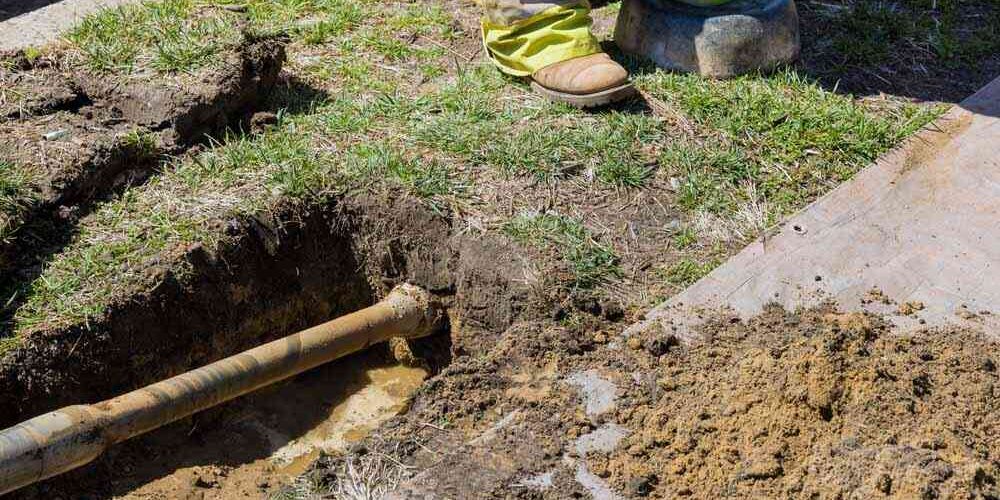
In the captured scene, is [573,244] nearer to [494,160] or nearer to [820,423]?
[494,160]

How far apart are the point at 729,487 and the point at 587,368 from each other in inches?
25.7

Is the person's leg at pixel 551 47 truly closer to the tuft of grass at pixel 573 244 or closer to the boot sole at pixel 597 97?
the boot sole at pixel 597 97

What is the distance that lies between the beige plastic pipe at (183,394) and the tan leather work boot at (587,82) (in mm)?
1084

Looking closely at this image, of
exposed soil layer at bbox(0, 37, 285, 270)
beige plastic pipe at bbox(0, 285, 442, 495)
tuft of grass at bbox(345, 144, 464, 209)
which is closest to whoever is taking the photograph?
beige plastic pipe at bbox(0, 285, 442, 495)

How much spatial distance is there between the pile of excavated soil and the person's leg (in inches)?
60.6

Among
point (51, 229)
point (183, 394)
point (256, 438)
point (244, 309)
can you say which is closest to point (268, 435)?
point (256, 438)

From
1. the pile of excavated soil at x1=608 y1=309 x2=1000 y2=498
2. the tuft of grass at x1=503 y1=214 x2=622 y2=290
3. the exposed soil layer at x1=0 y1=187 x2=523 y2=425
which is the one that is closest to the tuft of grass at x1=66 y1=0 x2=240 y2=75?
the exposed soil layer at x1=0 y1=187 x2=523 y2=425

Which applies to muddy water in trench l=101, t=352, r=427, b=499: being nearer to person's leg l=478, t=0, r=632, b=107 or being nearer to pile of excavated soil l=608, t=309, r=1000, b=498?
pile of excavated soil l=608, t=309, r=1000, b=498

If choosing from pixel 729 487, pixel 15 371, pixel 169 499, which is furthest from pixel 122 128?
pixel 729 487

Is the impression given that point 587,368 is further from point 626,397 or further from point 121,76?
point 121,76

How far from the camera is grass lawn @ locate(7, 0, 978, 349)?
150 inches

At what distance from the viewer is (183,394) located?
331cm

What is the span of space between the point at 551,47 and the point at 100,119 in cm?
176

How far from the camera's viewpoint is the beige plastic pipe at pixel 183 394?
10.00 ft
